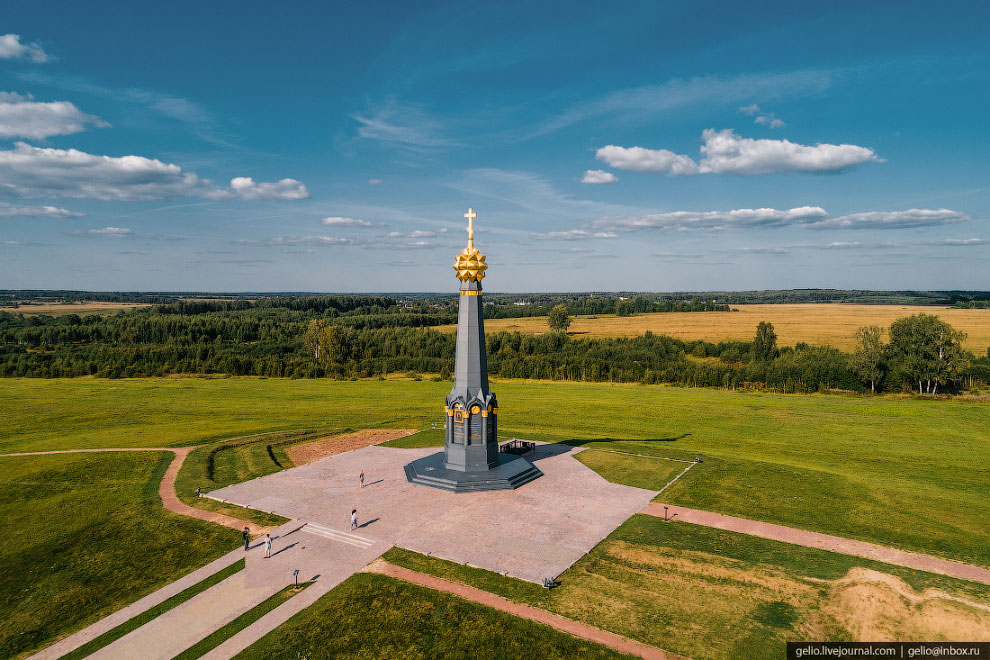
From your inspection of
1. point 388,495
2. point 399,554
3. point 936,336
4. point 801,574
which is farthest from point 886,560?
point 936,336

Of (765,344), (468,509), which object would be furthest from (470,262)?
(765,344)

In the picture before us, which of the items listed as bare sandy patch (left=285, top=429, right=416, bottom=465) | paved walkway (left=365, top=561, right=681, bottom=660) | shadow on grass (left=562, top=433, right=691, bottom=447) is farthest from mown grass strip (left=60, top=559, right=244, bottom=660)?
shadow on grass (left=562, top=433, right=691, bottom=447)

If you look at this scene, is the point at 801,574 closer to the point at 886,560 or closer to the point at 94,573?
the point at 886,560

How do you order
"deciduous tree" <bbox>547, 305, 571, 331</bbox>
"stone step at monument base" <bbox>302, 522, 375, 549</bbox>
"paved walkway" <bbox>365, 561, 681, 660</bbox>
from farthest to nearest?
"deciduous tree" <bbox>547, 305, 571, 331</bbox>
"stone step at monument base" <bbox>302, 522, 375, 549</bbox>
"paved walkway" <bbox>365, 561, 681, 660</bbox>

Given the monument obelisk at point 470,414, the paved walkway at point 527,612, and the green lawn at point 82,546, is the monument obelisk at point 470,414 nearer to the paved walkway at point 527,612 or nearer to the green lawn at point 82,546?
the paved walkway at point 527,612

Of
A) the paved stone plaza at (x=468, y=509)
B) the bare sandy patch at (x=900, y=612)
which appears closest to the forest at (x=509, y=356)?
the paved stone plaza at (x=468, y=509)

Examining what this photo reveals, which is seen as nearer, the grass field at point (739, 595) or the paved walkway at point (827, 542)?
the grass field at point (739, 595)

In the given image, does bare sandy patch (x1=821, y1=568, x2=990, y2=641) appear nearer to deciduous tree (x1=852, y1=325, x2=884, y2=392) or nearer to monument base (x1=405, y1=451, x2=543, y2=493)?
monument base (x1=405, y1=451, x2=543, y2=493)
